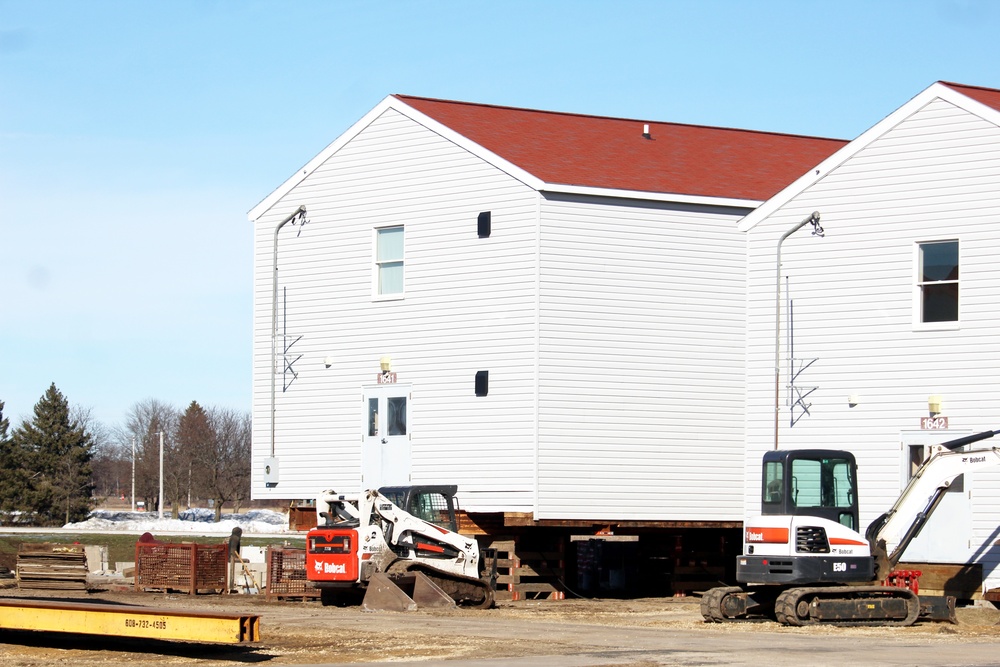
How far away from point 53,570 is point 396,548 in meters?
9.56

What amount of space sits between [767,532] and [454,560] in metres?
6.23

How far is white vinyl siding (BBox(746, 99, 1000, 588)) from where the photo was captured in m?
25.5

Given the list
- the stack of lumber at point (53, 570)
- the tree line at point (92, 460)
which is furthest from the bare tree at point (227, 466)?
the stack of lumber at point (53, 570)

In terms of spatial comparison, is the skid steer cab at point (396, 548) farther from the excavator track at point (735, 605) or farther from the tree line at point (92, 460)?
the tree line at point (92, 460)

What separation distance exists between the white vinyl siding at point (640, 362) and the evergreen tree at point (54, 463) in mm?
63716

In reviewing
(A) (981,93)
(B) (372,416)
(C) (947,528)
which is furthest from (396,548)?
(A) (981,93)

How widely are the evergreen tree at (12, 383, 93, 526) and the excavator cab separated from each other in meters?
70.3

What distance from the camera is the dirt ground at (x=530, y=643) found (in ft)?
56.3

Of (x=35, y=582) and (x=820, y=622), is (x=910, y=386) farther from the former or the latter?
(x=35, y=582)

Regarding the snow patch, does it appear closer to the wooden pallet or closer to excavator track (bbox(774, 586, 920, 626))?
the wooden pallet

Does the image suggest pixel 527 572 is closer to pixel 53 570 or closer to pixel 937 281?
pixel 937 281

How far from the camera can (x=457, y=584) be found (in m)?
26.2

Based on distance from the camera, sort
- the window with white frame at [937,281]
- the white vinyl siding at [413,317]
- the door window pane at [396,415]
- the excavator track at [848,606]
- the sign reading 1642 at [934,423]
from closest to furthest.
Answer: the excavator track at [848,606] → the sign reading 1642 at [934,423] → the window with white frame at [937,281] → the white vinyl siding at [413,317] → the door window pane at [396,415]

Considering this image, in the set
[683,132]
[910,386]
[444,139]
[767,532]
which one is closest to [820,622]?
[767,532]
